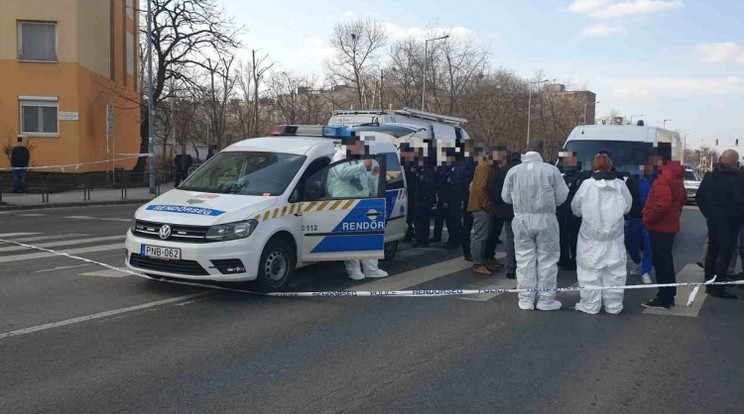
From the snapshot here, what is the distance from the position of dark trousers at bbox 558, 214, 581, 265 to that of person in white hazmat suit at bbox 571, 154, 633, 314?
9.13ft

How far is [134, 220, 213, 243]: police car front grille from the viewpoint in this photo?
7328 mm

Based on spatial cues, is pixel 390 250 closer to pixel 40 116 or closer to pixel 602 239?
pixel 602 239

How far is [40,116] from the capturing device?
88.4ft

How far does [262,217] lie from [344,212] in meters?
1.30

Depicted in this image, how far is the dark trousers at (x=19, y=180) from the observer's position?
2258cm

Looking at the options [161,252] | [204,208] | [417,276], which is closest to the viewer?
[161,252]

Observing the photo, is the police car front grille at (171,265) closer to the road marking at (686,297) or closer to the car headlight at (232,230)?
the car headlight at (232,230)

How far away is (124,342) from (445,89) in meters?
51.1

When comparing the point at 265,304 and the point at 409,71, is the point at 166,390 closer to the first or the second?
the point at 265,304

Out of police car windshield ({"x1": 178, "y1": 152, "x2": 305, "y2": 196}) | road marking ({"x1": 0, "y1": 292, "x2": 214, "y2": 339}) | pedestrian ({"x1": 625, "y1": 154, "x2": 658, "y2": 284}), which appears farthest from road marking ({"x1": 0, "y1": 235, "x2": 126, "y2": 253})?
pedestrian ({"x1": 625, "y1": 154, "x2": 658, "y2": 284})

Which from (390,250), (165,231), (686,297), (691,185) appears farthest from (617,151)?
(691,185)

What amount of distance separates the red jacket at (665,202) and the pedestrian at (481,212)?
2.55 meters

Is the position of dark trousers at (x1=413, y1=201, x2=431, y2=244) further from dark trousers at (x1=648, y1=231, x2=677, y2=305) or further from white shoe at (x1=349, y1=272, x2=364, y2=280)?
dark trousers at (x1=648, y1=231, x2=677, y2=305)

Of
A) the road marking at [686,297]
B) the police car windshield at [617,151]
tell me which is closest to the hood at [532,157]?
the road marking at [686,297]
